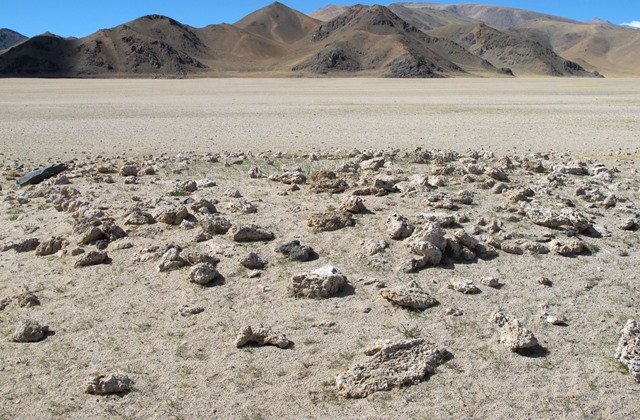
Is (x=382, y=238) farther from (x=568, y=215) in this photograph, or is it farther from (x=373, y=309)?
(x=568, y=215)

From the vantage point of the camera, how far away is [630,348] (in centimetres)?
438

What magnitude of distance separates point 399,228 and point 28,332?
11.9 ft

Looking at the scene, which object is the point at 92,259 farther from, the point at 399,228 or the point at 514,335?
the point at 514,335

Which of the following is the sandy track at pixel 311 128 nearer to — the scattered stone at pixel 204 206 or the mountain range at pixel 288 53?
the scattered stone at pixel 204 206

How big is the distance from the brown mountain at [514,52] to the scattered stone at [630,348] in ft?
455

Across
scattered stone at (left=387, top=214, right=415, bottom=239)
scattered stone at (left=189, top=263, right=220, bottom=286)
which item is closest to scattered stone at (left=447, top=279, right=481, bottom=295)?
scattered stone at (left=387, top=214, right=415, bottom=239)

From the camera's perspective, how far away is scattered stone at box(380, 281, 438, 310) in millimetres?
5258

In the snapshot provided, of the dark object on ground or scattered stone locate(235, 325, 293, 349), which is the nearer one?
scattered stone locate(235, 325, 293, 349)

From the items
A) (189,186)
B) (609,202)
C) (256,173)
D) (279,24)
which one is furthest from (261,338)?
(279,24)

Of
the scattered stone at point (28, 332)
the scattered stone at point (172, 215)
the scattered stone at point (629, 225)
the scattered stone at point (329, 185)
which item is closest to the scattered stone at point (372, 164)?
the scattered stone at point (329, 185)

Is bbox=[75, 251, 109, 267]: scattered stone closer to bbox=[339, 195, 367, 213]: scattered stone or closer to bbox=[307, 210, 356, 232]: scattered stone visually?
bbox=[307, 210, 356, 232]: scattered stone

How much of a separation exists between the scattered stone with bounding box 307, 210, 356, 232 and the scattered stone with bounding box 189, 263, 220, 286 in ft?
4.98

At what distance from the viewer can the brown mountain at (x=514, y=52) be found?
141050 mm

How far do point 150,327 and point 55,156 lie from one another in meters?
10.4
